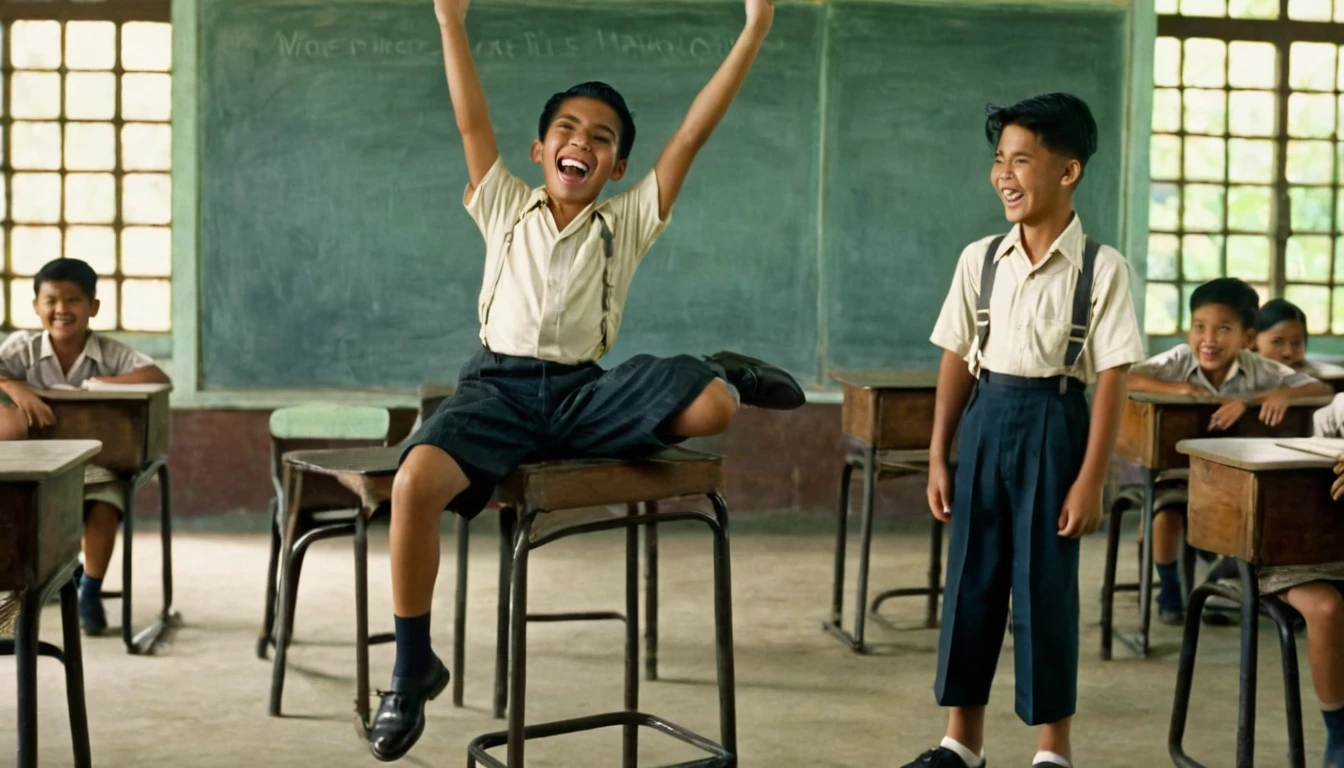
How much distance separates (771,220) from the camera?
20.8 ft

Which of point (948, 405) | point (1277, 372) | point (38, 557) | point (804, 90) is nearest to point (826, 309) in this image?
point (804, 90)

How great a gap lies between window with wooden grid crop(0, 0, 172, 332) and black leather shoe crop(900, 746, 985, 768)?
452 centimetres

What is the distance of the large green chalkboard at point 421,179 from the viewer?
6.14m

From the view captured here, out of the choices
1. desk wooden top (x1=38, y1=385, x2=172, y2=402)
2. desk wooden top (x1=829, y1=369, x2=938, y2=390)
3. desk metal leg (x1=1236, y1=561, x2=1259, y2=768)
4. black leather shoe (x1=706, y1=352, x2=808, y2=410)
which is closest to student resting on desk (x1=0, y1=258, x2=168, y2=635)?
desk wooden top (x1=38, y1=385, x2=172, y2=402)

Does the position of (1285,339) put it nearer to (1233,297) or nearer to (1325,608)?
(1233,297)

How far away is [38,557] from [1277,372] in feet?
11.8

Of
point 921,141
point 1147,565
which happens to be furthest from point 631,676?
point 921,141

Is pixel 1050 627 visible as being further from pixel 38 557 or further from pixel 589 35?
pixel 589 35

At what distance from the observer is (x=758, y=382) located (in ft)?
8.46

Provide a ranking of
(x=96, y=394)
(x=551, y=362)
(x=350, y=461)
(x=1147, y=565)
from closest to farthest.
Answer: (x=551, y=362), (x=350, y=461), (x=96, y=394), (x=1147, y=565)

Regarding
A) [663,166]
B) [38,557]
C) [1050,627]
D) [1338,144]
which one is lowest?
[1050,627]

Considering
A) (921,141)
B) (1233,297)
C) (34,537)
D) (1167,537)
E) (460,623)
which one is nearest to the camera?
(34,537)

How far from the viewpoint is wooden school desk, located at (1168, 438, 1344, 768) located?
268cm

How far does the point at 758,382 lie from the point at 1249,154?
503 centimetres
